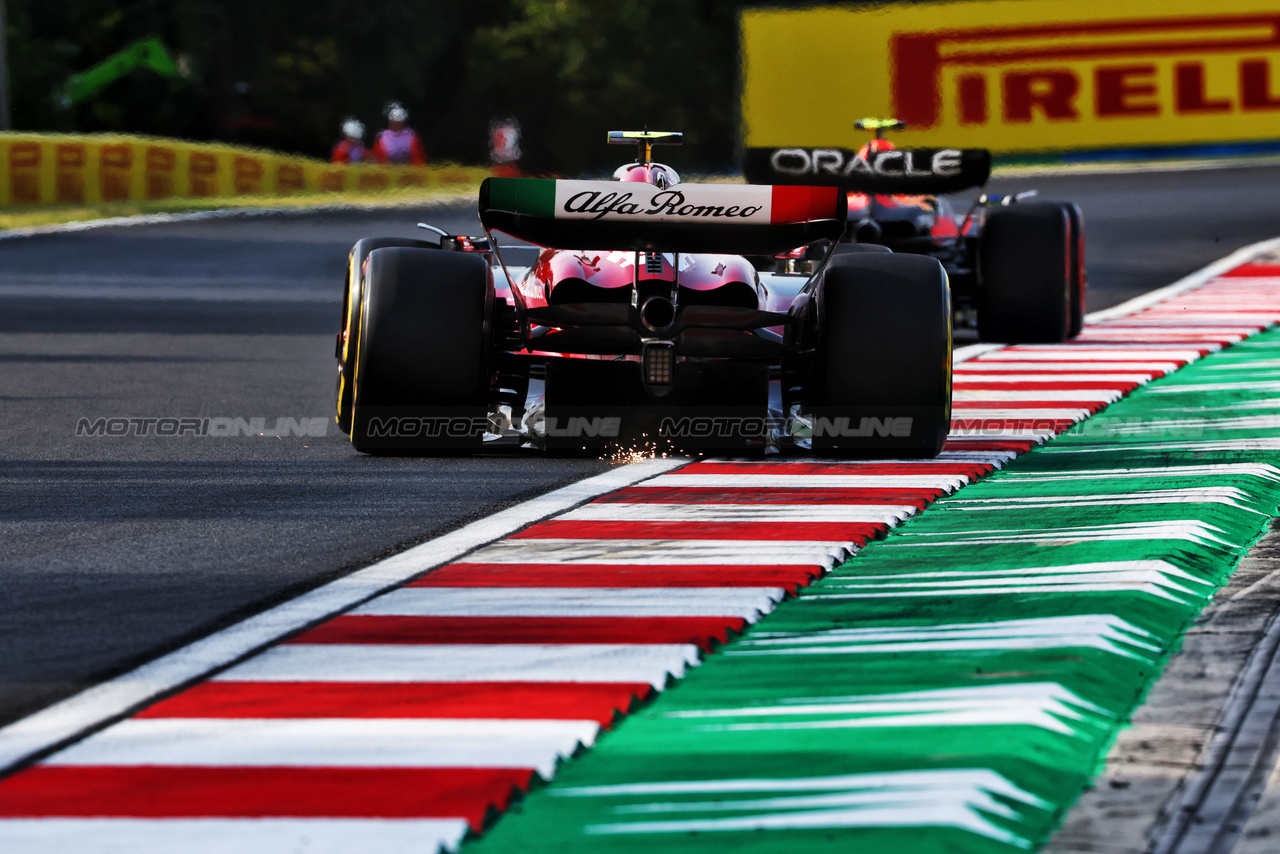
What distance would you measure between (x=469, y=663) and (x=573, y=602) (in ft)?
2.25

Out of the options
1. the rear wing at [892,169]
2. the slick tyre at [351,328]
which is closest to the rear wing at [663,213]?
the slick tyre at [351,328]

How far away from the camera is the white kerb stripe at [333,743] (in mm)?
3916

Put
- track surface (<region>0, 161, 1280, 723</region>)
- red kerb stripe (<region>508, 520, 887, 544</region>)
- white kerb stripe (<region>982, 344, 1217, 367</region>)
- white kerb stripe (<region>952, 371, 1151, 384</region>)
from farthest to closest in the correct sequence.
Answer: white kerb stripe (<region>982, 344, 1217, 367</region>) < white kerb stripe (<region>952, 371, 1151, 384</region>) < red kerb stripe (<region>508, 520, 887, 544</region>) < track surface (<region>0, 161, 1280, 723</region>)

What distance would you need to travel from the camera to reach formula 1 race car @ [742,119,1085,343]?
12289mm

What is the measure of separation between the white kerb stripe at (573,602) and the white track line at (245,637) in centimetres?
12

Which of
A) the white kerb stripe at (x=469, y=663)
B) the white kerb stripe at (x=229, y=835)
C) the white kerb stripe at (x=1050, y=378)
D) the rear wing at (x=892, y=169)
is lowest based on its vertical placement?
the white kerb stripe at (x=229, y=835)

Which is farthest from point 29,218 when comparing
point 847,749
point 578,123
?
point 578,123

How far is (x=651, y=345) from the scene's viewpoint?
7.85m

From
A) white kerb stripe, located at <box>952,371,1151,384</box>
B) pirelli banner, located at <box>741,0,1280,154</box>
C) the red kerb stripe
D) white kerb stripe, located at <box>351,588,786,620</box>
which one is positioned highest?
pirelli banner, located at <box>741,0,1280,154</box>

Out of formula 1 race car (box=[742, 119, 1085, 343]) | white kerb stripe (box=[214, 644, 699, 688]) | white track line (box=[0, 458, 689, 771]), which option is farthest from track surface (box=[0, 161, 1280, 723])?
formula 1 race car (box=[742, 119, 1085, 343])

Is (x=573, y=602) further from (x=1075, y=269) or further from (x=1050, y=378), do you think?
(x=1075, y=269)

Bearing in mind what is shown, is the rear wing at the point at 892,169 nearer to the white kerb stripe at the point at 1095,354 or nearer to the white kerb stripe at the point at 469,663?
the white kerb stripe at the point at 1095,354

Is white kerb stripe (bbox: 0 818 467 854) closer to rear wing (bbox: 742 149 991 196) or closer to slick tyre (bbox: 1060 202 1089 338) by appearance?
rear wing (bbox: 742 149 991 196)

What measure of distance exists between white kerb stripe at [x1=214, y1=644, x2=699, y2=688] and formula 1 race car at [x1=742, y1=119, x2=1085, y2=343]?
7.77 meters
